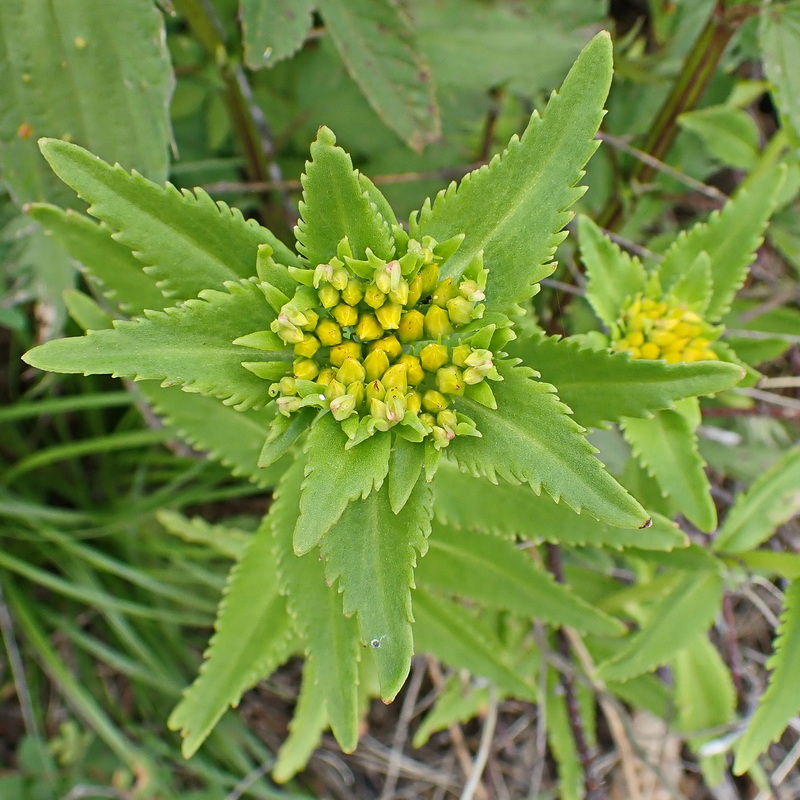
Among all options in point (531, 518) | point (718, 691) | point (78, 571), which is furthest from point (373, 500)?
point (78, 571)

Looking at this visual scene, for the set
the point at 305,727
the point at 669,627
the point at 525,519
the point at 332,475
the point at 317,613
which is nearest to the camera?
the point at 332,475

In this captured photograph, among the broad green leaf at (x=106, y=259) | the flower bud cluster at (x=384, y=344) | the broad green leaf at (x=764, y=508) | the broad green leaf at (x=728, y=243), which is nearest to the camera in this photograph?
the flower bud cluster at (x=384, y=344)

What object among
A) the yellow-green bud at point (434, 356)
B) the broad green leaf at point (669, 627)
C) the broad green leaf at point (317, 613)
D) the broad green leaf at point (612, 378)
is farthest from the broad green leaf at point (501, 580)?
the yellow-green bud at point (434, 356)

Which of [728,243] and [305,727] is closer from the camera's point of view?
[728,243]

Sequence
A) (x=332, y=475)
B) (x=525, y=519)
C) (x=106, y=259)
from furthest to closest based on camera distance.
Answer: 1. (x=525, y=519)
2. (x=106, y=259)
3. (x=332, y=475)

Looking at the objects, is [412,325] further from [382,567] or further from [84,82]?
[84,82]

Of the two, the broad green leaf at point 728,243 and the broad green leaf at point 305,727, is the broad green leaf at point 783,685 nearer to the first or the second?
the broad green leaf at point 728,243

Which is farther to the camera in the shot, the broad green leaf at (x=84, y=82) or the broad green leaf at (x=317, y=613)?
the broad green leaf at (x=84, y=82)

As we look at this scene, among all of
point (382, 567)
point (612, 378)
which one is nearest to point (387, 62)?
point (612, 378)
